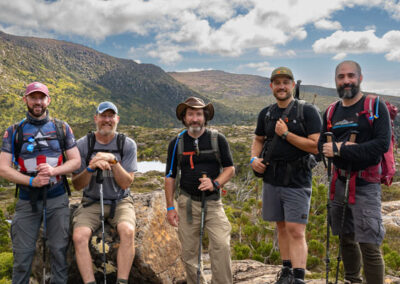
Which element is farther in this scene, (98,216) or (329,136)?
(98,216)

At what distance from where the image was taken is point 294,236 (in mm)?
4199

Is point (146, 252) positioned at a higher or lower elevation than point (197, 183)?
lower

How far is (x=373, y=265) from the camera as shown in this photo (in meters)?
3.85

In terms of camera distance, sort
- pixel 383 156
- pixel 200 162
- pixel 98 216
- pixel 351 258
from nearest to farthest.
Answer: pixel 383 156 < pixel 351 258 < pixel 200 162 < pixel 98 216

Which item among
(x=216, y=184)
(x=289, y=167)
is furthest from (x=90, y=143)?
(x=289, y=167)

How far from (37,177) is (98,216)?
1.15 m

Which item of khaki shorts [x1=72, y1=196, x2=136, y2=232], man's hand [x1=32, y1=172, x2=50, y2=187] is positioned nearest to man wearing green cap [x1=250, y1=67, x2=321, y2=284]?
khaki shorts [x1=72, y1=196, x2=136, y2=232]

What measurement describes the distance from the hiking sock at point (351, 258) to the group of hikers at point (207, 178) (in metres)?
0.01

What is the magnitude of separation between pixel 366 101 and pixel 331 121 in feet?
1.78

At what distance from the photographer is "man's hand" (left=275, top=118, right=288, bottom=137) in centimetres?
428

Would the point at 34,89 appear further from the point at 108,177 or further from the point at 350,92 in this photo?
the point at 350,92

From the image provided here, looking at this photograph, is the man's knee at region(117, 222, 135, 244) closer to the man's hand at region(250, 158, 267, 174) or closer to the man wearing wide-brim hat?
the man wearing wide-brim hat

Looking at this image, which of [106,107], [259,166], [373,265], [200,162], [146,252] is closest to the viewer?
[373,265]

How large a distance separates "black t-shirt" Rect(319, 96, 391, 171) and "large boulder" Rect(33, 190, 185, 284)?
3562 mm
